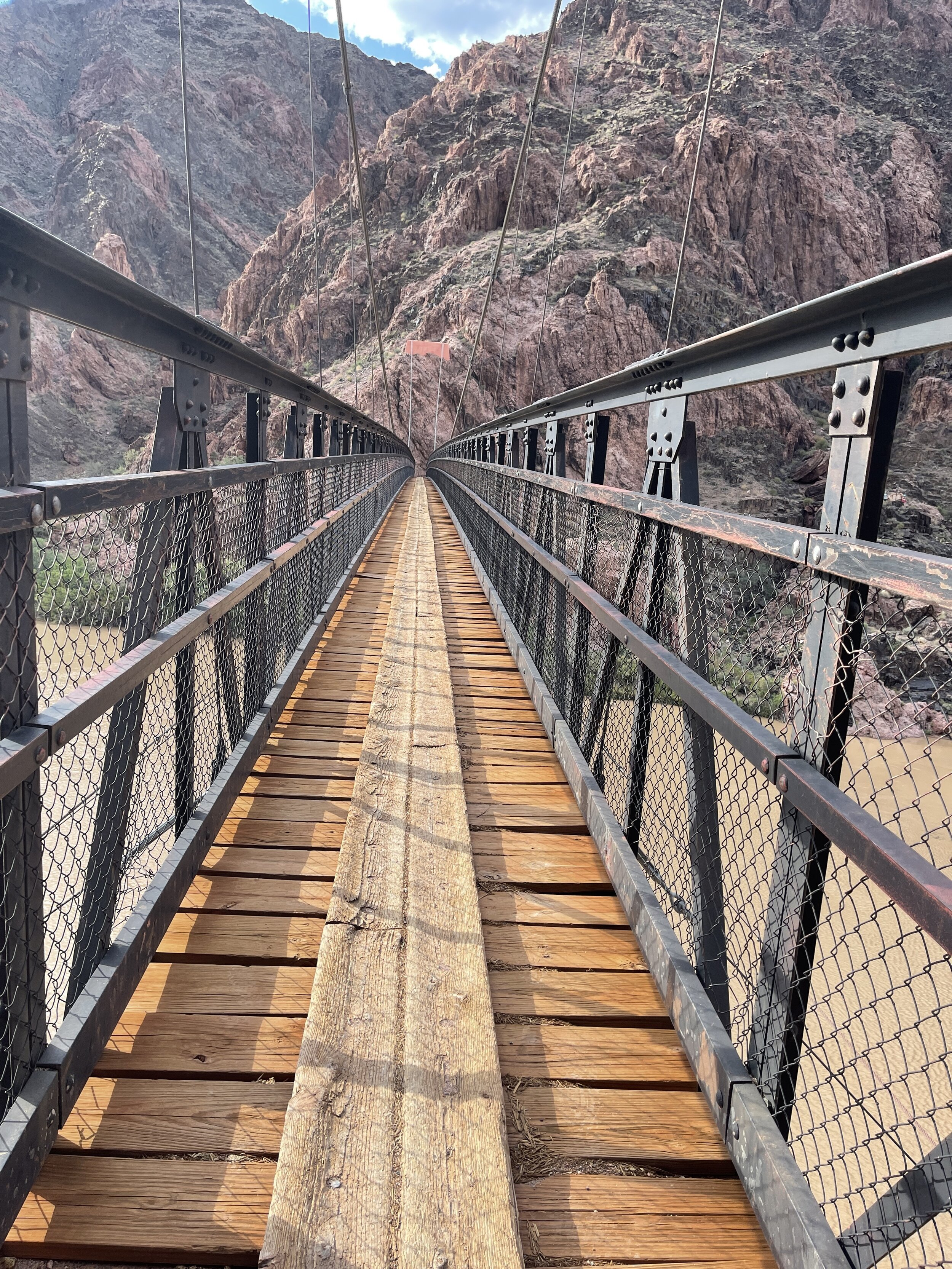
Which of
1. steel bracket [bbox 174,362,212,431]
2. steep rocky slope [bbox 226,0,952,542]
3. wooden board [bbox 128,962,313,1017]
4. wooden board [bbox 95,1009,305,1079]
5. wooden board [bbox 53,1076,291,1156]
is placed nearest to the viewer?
wooden board [bbox 53,1076,291,1156]

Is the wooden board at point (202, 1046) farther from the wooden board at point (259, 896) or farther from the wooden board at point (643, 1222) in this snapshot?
the wooden board at point (643, 1222)

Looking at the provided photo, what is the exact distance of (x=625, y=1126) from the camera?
157 cm

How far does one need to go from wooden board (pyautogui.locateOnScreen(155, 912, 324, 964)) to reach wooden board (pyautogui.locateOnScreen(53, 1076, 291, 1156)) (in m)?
0.39

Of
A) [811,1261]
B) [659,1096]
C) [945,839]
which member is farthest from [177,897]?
[945,839]

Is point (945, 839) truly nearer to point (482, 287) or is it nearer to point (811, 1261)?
point (811, 1261)

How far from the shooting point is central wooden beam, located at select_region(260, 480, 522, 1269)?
46.2 inches

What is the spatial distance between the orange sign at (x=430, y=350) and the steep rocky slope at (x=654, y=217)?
0.57 metres

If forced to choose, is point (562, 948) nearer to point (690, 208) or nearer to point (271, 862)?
point (271, 862)

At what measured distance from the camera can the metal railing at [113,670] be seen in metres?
1.31

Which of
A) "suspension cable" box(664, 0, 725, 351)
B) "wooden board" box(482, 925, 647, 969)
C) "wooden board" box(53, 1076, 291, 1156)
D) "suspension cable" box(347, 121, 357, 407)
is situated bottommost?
"wooden board" box(482, 925, 647, 969)

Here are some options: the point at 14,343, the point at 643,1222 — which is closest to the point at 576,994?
the point at 643,1222

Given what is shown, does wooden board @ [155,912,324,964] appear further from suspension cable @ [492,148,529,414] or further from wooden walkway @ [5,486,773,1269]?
suspension cable @ [492,148,529,414]

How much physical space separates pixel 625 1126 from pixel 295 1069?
2.00 feet

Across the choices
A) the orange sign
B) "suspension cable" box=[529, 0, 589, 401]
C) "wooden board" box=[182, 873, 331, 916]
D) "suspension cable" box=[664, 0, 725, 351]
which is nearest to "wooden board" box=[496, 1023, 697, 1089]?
"wooden board" box=[182, 873, 331, 916]
